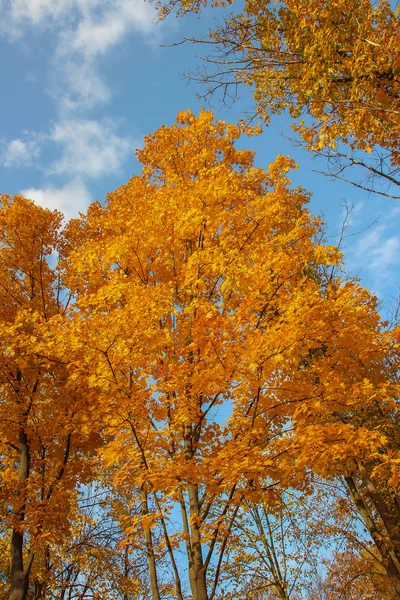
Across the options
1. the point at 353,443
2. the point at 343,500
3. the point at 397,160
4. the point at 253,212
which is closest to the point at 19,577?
the point at 353,443

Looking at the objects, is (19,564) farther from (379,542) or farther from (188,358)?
(379,542)

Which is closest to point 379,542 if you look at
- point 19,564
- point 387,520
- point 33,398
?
point 387,520

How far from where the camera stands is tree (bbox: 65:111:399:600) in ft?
12.8

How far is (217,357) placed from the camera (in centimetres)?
416

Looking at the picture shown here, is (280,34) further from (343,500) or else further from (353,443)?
(343,500)

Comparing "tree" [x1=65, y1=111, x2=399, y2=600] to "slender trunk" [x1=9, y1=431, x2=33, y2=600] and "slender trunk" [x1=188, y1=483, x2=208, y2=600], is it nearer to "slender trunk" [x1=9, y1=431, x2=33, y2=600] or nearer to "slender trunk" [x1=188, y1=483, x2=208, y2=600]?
"slender trunk" [x1=188, y1=483, x2=208, y2=600]

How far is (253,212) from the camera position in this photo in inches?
211

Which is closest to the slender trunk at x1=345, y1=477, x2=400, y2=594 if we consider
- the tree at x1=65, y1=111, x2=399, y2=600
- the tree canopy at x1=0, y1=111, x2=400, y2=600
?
the tree canopy at x1=0, y1=111, x2=400, y2=600

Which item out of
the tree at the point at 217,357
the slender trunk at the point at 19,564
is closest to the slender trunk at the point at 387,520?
the tree at the point at 217,357

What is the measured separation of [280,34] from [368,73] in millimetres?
1589

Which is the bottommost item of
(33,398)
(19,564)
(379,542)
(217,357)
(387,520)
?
(379,542)

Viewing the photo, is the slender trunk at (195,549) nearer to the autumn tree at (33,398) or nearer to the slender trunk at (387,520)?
the autumn tree at (33,398)

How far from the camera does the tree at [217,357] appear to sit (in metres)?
3.91

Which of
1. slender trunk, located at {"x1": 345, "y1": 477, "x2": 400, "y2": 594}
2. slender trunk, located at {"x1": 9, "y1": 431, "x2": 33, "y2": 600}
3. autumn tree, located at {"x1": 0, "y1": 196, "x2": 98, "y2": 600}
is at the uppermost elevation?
autumn tree, located at {"x1": 0, "y1": 196, "x2": 98, "y2": 600}
